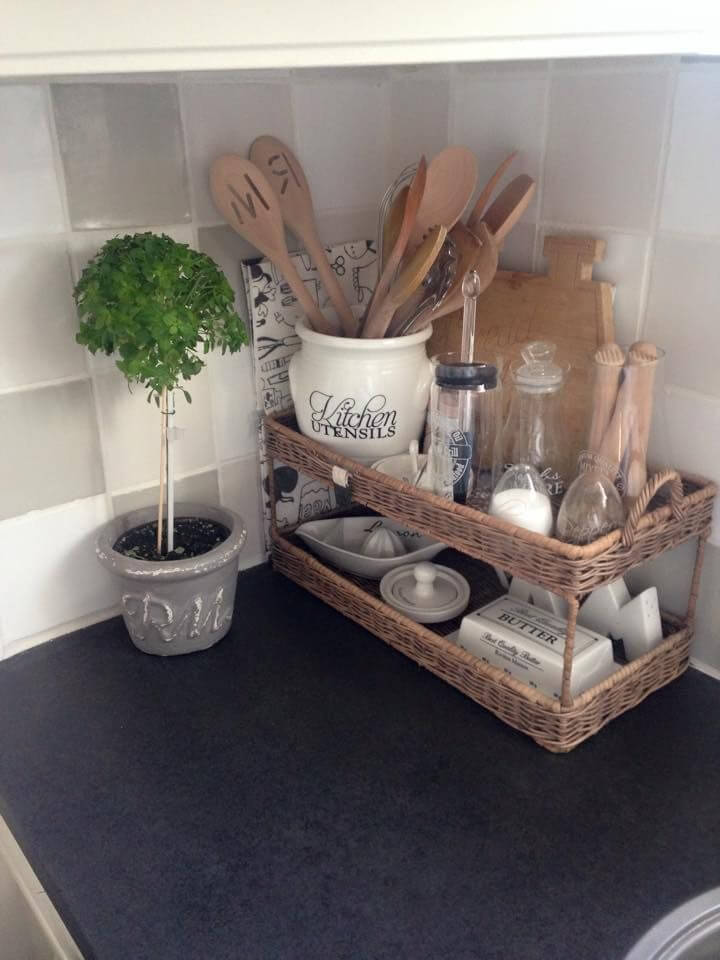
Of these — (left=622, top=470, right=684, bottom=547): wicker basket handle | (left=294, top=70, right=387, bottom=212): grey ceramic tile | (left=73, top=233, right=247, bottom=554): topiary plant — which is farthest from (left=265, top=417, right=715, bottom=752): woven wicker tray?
(left=294, top=70, right=387, bottom=212): grey ceramic tile

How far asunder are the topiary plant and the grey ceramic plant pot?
18 cm

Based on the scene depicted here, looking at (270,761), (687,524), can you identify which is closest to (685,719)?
(687,524)

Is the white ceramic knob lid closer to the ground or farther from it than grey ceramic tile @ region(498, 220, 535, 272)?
closer to the ground

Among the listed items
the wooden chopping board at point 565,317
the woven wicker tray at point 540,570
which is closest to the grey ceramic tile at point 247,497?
the woven wicker tray at point 540,570

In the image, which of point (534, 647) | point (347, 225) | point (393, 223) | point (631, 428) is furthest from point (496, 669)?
point (347, 225)

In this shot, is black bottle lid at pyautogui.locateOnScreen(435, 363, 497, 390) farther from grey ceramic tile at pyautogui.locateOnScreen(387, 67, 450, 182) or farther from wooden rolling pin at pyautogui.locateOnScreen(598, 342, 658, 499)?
grey ceramic tile at pyautogui.locateOnScreen(387, 67, 450, 182)

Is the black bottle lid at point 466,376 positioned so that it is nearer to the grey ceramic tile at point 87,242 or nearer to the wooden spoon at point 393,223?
the wooden spoon at point 393,223

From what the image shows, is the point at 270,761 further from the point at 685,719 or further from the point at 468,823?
the point at 685,719

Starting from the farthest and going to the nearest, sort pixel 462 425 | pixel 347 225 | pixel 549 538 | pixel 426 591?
pixel 347 225
pixel 426 591
pixel 462 425
pixel 549 538

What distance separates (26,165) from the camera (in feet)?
2.70

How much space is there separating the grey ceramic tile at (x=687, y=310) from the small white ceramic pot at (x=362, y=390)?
243 millimetres

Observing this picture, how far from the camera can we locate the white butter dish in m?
0.81

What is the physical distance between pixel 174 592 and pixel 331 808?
0.92 ft

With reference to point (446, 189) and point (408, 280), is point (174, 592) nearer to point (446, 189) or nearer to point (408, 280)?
point (408, 280)
